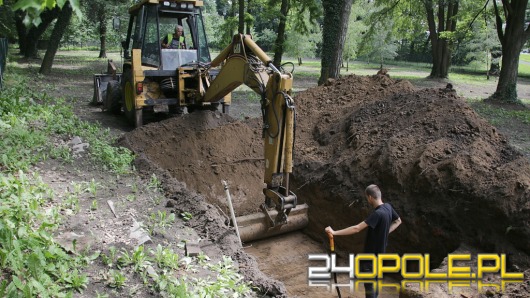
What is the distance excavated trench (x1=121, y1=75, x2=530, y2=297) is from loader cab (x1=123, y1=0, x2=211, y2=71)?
141cm

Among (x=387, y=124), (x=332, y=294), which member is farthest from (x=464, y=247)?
(x=387, y=124)

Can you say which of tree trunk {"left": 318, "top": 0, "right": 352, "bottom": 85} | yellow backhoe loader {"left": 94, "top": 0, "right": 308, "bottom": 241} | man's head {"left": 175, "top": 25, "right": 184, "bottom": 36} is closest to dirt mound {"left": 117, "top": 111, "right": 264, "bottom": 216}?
yellow backhoe loader {"left": 94, "top": 0, "right": 308, "bottom": 241}

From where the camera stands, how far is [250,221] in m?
6.77

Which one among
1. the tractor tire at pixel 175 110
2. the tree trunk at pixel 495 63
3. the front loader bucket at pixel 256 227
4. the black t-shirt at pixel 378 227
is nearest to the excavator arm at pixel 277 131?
the front loader bucket at pixel 256 227

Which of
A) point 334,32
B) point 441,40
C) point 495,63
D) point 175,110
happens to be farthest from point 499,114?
point 495,63

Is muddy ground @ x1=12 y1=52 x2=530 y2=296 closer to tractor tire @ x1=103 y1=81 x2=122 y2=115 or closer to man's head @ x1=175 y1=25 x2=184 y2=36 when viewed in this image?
tractor tire @ x1=103 y1=81 x2=122 y2=115

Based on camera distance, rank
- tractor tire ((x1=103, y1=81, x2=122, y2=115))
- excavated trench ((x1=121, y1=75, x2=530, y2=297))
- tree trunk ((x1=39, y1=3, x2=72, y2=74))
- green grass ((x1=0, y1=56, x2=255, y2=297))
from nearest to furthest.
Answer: green grass ((x1=0, y1=56, x2=255, y2=297)) → excavated trench ((x1=121, y1=75, x2=530, y2=297)) → tractor tire ((x1=103, y1=81, x2=122, y2=115)) → tree trunk ((x1=39, y1=3, x2=72, y2=74))

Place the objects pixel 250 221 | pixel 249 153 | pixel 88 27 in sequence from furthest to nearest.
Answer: pixel 88 27 → pixel 249 153 → pixel 250 221

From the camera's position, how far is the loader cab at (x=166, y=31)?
30.9ft

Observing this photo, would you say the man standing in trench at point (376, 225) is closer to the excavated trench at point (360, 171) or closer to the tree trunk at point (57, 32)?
the excavated trench at point (360, 171)

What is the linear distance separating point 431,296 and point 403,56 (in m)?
51.0

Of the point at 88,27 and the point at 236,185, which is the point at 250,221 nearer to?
the point at 236,185

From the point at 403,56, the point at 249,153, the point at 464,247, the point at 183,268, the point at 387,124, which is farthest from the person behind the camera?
the point at 403,56

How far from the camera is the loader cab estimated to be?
9.43 m
